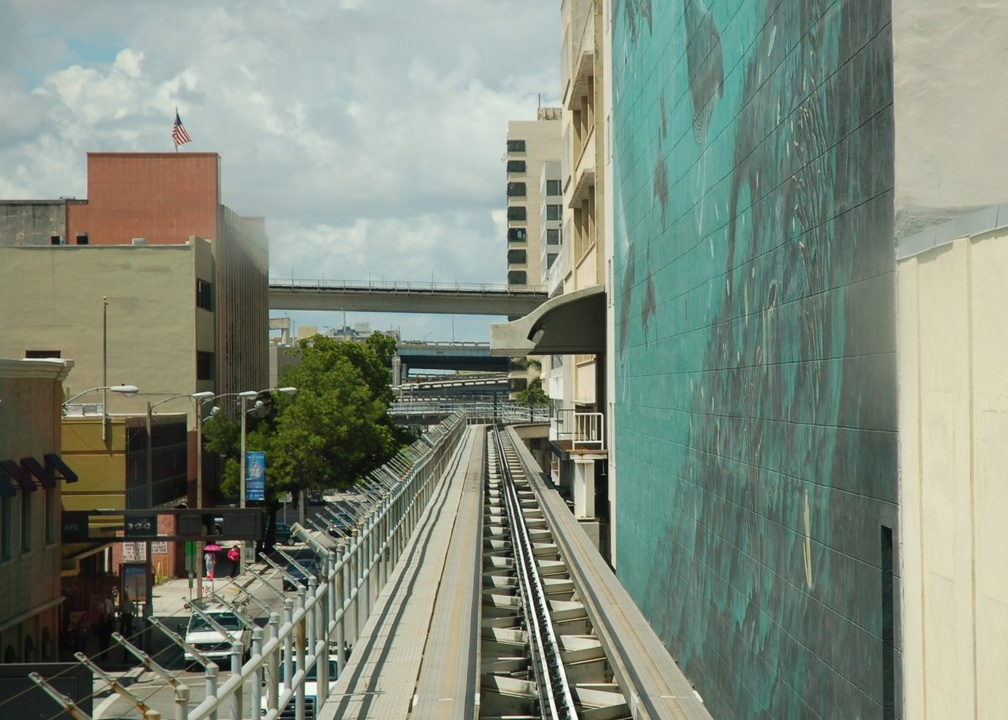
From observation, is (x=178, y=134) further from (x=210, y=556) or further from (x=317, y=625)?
(x=317, y=625)

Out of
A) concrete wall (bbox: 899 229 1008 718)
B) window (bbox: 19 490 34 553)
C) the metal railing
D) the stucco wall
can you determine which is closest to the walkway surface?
the metal railing

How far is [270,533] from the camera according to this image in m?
47.5

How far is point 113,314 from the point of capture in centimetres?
4822

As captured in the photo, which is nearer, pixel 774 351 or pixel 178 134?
pixel 774 351

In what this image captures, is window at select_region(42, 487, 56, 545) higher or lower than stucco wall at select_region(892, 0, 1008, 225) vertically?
lower

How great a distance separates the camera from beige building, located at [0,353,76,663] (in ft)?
76.4

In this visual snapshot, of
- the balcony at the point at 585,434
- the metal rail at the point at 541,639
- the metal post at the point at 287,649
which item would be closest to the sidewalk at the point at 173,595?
the balcony at the point at 585,434

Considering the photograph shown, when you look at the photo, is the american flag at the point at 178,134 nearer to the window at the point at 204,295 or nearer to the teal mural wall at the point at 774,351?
the window at the point at 204,295

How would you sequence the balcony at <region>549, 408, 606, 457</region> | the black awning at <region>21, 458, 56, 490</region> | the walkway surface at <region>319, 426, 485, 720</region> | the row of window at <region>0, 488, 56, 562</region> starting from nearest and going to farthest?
the walkway surface at <region>319, 426, 485, 720</region>, the row of window at <region>0, 488, 56, 562</region>, the black awning at <region>21, 458, 56, 490</region>, the balcony at <region>549, 408, 606, 457</region>

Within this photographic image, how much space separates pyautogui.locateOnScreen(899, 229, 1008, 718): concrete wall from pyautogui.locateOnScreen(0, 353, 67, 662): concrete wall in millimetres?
19393

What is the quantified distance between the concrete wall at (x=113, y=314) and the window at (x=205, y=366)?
0.82m

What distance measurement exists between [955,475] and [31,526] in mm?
22017

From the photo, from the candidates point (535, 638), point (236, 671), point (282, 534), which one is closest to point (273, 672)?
point (236, 671)

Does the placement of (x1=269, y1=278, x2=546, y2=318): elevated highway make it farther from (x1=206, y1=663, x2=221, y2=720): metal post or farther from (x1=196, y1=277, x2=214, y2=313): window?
(x1=206, y1=663, x2=221, y2=720): metal post
